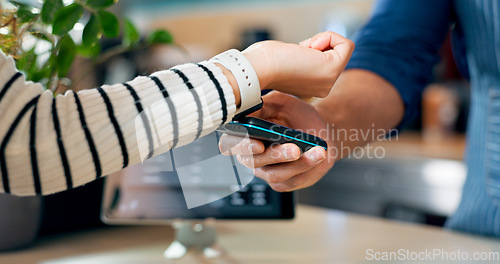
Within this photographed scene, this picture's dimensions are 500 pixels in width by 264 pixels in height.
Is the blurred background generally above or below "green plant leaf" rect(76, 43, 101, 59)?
below

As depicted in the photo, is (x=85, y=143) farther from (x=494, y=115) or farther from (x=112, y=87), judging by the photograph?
(x=494, y=115)

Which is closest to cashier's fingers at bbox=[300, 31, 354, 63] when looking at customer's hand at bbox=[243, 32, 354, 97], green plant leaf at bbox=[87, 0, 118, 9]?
customer's hand at bbox=[243, 32, 354, 97]

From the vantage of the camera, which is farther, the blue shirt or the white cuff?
the blue shirt

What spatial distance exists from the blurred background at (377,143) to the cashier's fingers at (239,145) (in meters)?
0.80

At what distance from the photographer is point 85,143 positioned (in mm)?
362

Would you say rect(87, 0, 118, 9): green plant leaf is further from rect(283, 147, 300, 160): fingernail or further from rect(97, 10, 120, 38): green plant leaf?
rect(283, 147, 300, 160): fingernail

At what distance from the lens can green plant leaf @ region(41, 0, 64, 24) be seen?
502 mm

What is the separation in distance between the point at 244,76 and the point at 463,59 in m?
0.58

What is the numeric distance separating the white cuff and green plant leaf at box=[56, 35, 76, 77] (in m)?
0.26

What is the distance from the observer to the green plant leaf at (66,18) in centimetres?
50

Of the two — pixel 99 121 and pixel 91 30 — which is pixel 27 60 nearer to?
pixel 91 30

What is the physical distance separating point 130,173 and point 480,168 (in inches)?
21.6

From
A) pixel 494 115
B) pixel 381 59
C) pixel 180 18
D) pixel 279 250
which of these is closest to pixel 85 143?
pixel 279 250

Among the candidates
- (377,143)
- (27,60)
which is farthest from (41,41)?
(377,143)
